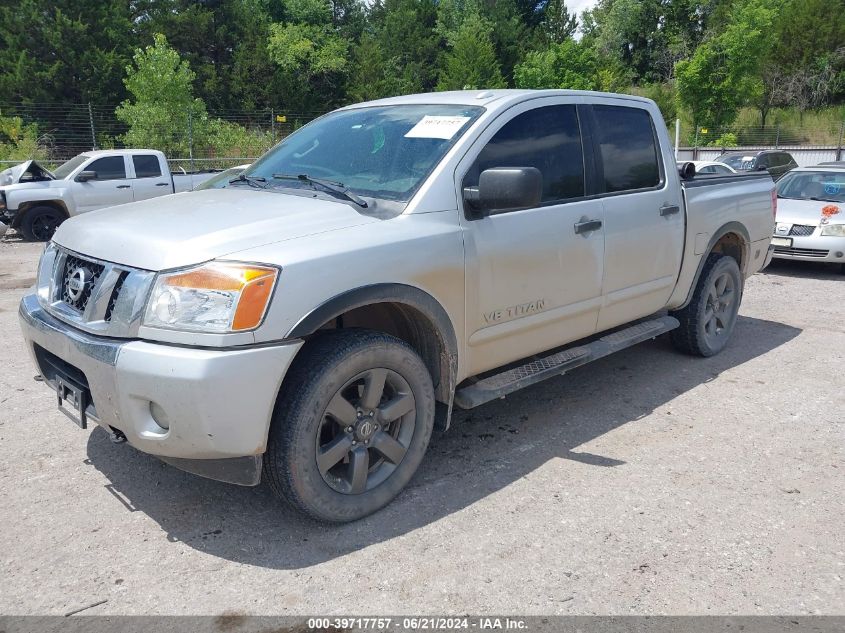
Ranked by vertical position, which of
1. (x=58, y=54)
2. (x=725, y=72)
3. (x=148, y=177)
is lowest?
(x=148, y=177)

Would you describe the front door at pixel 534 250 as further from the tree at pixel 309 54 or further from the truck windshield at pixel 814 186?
the tree at pixel 309 54

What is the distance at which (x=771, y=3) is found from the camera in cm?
4828

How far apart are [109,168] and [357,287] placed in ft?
41.7

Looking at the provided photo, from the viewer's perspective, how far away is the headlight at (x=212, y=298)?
2.71m

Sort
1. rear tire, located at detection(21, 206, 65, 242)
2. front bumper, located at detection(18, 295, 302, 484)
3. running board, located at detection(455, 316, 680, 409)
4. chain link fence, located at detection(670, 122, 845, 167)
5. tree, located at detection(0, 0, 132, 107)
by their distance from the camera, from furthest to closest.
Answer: tree, located at detection(0, 0, 132, 107) → chain link fence, located at detection(670, 122, 845, 167) → rear tire, located at detection(21, 206, 65, 242) → running board, located at detection(455, 316, 680, 409) → front bumper, located at detection(18, 295, 302, 484)

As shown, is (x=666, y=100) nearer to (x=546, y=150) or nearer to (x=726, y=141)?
(x=726, y=141)

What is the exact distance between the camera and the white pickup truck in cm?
1309

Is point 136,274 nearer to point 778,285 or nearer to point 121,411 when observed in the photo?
point 121,411

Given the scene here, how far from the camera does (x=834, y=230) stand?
9328mm

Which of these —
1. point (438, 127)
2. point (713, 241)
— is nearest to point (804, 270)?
point (713, 241)

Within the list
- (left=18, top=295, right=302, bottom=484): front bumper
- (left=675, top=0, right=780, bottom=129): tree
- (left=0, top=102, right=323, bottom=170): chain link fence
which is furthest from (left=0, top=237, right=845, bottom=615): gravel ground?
(left=675, top=0, right=780, bottom=129): tree

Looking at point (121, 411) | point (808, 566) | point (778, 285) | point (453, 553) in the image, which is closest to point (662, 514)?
point (808, 566)

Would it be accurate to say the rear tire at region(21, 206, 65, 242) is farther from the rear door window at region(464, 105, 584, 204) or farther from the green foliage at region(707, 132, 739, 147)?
the green foliage at region(707, 132, 739, 147)

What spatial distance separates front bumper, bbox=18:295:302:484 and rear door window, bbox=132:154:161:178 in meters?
12.4
